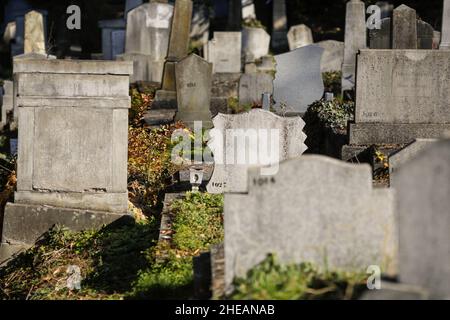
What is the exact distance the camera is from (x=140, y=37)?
79.2ft

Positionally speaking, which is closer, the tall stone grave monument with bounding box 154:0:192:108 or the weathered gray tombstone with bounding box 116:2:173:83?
the tall stone grave monument with bounding box 154:0:192:108

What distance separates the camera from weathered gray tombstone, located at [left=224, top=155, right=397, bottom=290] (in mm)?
5715

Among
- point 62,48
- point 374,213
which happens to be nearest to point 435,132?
point 374,213

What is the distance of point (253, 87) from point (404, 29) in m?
4.40

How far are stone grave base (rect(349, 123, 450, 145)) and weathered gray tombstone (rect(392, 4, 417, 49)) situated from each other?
9.39 ft

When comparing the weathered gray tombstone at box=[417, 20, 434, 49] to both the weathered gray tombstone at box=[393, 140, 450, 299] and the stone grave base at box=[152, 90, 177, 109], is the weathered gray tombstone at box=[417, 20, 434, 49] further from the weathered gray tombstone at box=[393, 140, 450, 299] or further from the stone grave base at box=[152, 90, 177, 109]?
the weathered gray tombstone at box=[393, 140, 450, 299]

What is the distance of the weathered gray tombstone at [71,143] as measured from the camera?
31.7 ft

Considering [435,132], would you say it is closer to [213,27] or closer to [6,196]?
[6,196]

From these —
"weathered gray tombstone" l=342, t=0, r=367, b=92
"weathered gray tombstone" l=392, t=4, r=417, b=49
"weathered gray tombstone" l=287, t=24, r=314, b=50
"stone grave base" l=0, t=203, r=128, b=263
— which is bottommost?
"stone grave base" l=0, t=203, r=128, b=263

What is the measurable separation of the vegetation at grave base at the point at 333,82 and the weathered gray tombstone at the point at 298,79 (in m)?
2.37

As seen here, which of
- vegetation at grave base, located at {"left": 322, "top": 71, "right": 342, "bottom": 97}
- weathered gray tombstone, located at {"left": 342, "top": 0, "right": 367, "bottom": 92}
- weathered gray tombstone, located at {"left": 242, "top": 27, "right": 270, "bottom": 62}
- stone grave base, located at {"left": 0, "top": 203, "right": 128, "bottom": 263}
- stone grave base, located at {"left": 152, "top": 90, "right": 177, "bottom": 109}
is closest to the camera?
stone grave base, located at {"left": 0, "top": 203, "right": 128, "bottom": 263}

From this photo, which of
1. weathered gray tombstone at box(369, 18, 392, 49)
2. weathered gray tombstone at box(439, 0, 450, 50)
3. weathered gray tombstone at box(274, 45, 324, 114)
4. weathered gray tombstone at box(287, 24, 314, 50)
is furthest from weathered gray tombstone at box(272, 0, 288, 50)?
weathered gray tombstone at box(439, 0, 450, 50)
